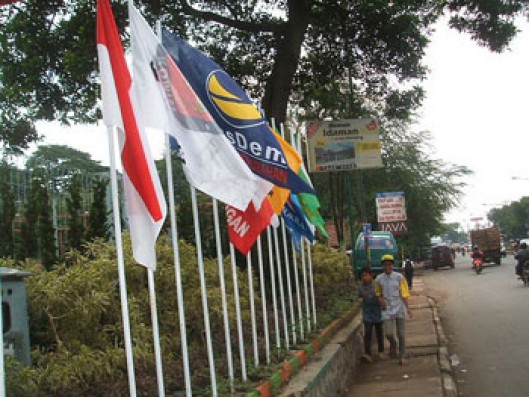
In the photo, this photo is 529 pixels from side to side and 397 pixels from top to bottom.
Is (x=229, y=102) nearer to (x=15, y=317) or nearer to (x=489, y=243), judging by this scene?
(x=15, y=317)

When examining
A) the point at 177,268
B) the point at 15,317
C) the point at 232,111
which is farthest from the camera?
the point at 232,111

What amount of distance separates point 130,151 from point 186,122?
3.12 ft

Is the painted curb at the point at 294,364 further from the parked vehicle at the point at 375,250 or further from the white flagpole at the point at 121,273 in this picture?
the parked vehicle at the point at 375,250

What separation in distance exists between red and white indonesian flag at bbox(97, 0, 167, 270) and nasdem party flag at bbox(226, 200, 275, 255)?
6.08ft

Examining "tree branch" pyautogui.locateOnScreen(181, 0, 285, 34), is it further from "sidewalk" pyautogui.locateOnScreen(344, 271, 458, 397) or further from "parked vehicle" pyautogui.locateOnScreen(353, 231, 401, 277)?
"parked vehicle" pyautogui.locateOnScreen(353, 231, 401, 277)

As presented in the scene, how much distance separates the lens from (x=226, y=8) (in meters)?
12.2

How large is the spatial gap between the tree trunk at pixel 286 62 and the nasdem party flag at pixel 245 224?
202 inches

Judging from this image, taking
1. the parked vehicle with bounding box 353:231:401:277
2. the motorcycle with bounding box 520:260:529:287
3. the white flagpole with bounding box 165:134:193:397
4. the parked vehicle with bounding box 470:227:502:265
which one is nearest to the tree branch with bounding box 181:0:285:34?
the white flagpole with bounding box 165:134:193:397

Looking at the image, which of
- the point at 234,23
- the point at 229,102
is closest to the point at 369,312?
the point at 234,23

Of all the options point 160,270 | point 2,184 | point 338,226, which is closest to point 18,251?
point 2,184

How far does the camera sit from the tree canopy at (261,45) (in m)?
9.98

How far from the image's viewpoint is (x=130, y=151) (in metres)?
4.03

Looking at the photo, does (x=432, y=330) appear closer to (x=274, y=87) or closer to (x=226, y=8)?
(x=274, y=87)

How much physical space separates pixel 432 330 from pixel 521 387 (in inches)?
210
